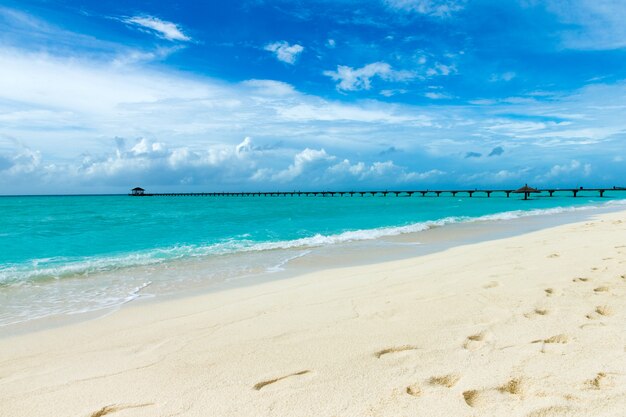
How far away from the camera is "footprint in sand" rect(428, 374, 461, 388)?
274cm

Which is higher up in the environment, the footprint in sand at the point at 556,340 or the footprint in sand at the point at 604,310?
the footprint in sand at the point at 604,310

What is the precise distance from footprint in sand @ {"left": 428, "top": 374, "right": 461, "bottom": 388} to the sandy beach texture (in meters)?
0.01

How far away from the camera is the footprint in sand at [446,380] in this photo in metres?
2.74

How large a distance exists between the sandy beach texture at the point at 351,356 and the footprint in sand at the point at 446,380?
14 millimetres

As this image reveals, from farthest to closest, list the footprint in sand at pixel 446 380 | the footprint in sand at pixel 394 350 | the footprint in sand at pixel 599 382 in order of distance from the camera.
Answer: the footprint in sand at pixel 394 350 < the footprint in sand at pixel 446 380 < the footprint in sand at pixel 599 382

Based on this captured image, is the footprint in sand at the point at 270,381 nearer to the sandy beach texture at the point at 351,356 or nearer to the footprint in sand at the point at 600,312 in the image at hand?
the sandy beach texture at the point at 351,356

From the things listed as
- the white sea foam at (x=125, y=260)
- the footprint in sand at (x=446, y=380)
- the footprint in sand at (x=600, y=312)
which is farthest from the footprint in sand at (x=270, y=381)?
the white sea foam at (x=125, y=260)

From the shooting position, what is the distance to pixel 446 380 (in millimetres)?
2785

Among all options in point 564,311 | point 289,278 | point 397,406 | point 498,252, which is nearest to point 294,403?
point 397,406

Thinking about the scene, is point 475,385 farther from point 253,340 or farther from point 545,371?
point 253,340

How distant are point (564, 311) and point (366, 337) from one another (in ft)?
7.00

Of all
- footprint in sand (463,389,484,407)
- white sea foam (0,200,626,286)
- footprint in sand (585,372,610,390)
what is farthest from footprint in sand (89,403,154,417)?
white sea foam (0,200,626,286)

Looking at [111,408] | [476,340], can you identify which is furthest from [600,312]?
[111,408]

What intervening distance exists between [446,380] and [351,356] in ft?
2.59
